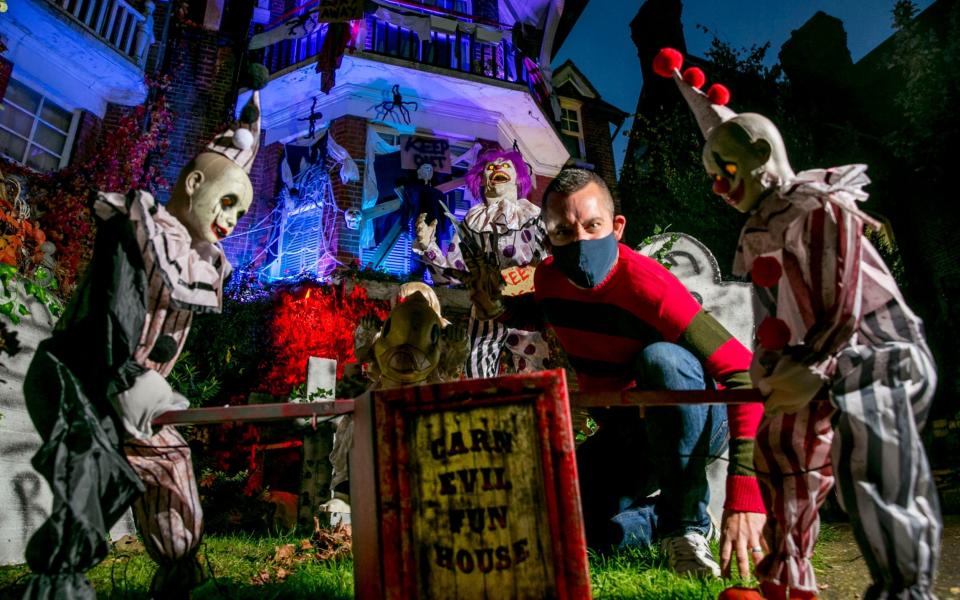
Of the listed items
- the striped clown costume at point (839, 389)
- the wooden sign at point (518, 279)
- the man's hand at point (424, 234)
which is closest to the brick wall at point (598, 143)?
the man's hand at point (424, 234)

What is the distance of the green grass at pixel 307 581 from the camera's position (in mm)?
2223

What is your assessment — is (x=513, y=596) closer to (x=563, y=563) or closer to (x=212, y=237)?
(x=563, y=563)

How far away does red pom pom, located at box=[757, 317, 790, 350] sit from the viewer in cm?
184

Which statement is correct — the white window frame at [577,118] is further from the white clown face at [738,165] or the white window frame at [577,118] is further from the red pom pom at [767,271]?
the red pom pom at [767,271]

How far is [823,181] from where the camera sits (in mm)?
1850

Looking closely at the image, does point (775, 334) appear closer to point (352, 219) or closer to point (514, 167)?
point (514, 167)

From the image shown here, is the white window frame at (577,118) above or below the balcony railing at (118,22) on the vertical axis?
above

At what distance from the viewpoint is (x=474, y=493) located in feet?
5.32

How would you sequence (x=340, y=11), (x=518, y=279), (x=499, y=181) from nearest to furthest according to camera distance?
(x=518, y=279)
(x=499, y=181)
(x=340, y=11)

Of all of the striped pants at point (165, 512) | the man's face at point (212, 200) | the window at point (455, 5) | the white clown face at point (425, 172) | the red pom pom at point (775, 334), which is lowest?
the striped pants at point (165, 512)

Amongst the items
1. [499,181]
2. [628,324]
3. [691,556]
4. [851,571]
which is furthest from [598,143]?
[691,556]

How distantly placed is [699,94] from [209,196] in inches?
75.1

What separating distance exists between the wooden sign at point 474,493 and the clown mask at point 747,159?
990 mm

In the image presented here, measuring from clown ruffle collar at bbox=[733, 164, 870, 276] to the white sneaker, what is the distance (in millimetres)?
1152
